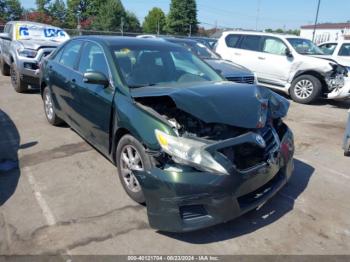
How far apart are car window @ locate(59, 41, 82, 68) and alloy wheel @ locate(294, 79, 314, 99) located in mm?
6814

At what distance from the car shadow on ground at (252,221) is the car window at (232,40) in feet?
26.1

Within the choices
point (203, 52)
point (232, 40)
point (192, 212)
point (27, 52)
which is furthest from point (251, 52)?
point (192, 212)

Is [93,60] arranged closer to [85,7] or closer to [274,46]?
[274,46]

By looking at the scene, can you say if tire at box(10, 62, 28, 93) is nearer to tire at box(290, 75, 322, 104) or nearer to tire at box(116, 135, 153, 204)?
tire at box(116, 135, 153, 204)

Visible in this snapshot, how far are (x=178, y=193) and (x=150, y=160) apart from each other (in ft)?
1.58

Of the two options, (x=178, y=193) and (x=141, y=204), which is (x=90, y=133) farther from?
(x=178, y=193)

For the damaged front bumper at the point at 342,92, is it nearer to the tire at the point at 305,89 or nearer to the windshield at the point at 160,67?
the tire at the point at 305,89

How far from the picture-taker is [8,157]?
16.0ft

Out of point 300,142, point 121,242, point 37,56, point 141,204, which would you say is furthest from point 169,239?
point 37,56

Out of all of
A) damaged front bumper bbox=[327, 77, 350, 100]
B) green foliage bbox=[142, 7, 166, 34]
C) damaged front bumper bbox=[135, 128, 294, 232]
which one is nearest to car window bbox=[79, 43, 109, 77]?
damaged front bumper bbox=[135, 128, 294, 232]

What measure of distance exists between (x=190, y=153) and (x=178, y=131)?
1.01 ft

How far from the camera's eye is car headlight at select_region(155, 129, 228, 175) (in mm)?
2861

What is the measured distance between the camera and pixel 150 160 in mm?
3156

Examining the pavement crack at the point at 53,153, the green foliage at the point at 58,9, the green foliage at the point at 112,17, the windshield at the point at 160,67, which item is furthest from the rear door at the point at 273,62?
the green foliage at the point at 58,9
